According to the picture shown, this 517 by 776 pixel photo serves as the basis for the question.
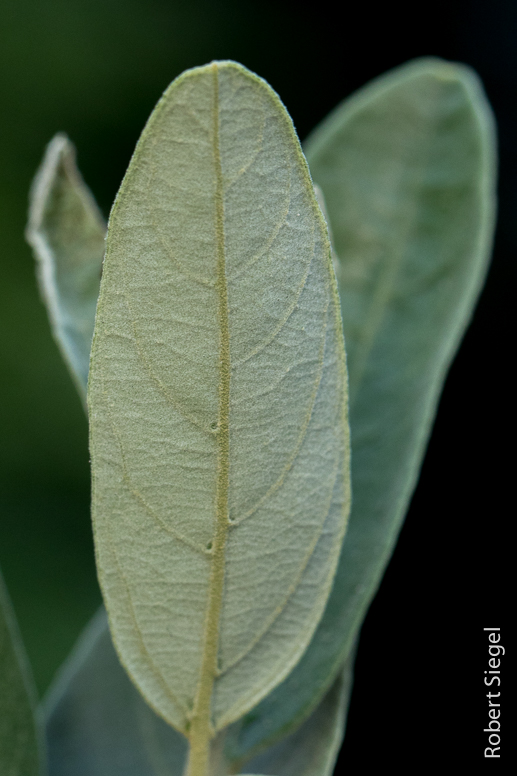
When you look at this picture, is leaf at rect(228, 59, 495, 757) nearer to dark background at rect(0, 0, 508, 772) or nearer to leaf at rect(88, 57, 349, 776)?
leaf at rect(88, 57, 349, 776)

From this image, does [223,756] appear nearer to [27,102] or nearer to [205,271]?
[205,271]

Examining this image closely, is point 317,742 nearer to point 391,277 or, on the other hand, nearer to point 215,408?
point 215,408

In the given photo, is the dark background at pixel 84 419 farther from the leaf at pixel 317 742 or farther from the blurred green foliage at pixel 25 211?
the leaf at pixel 317 742

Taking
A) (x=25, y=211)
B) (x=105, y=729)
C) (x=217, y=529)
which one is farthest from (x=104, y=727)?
(x=25, y=211)

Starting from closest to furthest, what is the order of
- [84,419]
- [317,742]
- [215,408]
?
[215,408]
[317,742]
[84,419]

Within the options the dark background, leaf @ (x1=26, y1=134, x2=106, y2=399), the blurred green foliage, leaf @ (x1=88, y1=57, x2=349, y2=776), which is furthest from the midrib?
the blurred green foliage

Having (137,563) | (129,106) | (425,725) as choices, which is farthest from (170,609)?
(129,106)

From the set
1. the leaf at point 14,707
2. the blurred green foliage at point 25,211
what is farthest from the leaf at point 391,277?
the blurred green foliage at point 25,211
